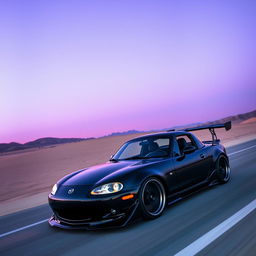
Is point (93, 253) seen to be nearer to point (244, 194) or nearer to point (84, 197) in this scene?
point (84, 197)

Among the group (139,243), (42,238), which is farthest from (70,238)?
(139,243)

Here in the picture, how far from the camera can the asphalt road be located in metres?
3.90

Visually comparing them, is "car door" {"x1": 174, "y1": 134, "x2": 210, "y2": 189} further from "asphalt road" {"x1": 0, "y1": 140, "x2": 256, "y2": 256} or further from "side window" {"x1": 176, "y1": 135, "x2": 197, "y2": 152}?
"asphalt road" {"x1": 0, "y1": 140, "x2": 256, "y2": 256}

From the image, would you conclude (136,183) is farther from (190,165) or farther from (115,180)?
(190,165)

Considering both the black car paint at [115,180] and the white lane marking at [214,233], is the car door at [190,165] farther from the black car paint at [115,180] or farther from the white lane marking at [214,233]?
the white lane marking at [214,233]

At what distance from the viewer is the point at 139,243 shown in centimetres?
418

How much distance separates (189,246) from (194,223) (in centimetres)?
94

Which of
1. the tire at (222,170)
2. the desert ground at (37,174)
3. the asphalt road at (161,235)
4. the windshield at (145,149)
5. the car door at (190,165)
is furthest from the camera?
the desert ground at (37,174)

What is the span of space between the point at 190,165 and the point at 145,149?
0.95 metres

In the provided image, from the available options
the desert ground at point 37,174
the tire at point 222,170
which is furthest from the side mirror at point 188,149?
the desert ground at point 37,174

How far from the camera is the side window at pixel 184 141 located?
21.9 ft

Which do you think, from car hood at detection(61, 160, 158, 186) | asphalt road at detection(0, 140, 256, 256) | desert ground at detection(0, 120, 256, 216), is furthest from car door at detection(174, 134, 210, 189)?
desert ground at detection(0, 120, 256, 216)

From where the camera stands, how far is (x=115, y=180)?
500 cm

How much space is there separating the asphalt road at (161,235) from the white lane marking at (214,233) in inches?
2.4
